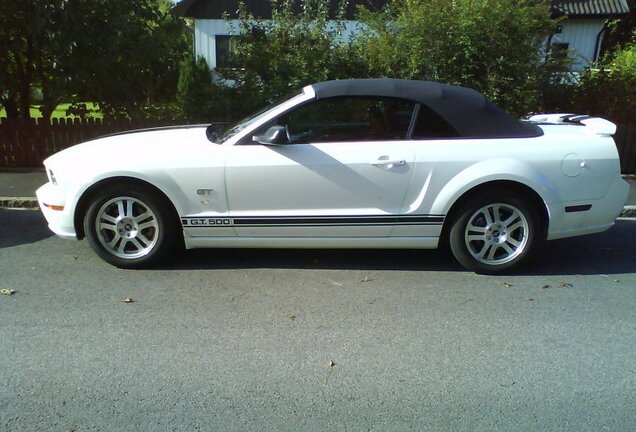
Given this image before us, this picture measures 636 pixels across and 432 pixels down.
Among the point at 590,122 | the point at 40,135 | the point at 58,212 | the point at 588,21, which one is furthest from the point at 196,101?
the point at 588,21

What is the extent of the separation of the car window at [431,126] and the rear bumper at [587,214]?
3.47 feet

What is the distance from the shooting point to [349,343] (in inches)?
143

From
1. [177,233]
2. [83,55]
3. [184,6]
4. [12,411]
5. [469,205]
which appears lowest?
[12,411]

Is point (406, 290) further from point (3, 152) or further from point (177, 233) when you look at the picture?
point (3, 152)

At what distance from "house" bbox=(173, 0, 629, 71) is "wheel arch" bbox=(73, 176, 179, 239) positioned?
467 inches

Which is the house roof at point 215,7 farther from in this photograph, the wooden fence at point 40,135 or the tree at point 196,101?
the wooden fence at point 40,135

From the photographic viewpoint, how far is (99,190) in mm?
4770

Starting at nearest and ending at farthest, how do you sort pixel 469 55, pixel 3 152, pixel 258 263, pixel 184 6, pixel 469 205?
pixel 469 205 → pixel 258 263 → pixel 469 55 → pixel 3 152 → pixel 184 6

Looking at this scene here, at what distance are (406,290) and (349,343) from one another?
106 cm

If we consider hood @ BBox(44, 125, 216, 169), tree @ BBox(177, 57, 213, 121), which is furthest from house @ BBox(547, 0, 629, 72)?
hood @ BBox(44, 125, 216, 169)

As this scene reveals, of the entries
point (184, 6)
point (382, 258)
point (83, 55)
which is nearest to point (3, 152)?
point (83, 55)

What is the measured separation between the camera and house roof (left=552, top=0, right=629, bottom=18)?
20766 millimetres

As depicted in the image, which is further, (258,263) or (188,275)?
(258,263)

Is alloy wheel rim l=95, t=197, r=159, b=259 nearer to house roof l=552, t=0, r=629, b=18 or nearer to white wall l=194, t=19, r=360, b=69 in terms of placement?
white wall l=194, t=19, r=360, b=69
